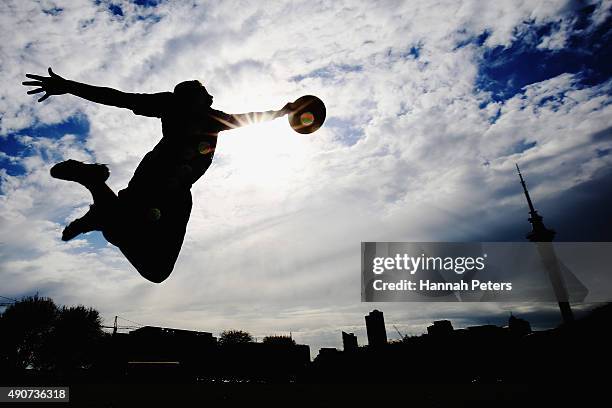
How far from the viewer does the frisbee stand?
13.9 feet

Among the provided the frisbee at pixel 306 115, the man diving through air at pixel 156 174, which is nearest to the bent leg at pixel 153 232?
the man diving through air at pixel 156 174

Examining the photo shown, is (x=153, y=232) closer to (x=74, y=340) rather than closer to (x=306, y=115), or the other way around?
(x=306, y=115)

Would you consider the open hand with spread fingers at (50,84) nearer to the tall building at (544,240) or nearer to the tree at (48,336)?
the tree at (48,336)

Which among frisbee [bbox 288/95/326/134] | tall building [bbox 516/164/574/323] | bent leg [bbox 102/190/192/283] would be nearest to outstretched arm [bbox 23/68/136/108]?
bent leg [bbox 102/190/192/283]

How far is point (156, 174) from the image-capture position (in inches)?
150

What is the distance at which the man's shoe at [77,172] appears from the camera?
3416 millimetres

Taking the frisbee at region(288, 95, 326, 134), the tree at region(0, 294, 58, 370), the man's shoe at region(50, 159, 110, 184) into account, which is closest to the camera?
the man's shoe at region(50, 159, 110, 184)

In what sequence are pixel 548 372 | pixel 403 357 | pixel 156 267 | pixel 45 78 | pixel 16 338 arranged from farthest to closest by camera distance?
pixel 16 338 → pixel 403 357 → pixel 548 372 → pixel 156 267 → pixel 45 78

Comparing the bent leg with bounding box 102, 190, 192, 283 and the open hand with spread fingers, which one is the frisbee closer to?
the bent leg with bounding box 102, 190, 192, 283

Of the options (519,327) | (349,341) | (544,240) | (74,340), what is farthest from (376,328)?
(544,240)

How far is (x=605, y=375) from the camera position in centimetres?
1603

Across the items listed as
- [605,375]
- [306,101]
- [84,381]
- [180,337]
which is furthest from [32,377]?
[605,375]

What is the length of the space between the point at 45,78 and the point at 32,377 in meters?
33.0

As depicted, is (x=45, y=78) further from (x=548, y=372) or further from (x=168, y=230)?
(x=548, y=372)
